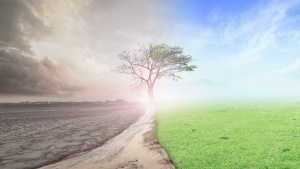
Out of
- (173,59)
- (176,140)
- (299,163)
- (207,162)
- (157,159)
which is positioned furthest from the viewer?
(173,59)

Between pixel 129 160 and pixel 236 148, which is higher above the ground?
pixel 236 148

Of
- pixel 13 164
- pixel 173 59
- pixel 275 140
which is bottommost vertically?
pixel 13 164

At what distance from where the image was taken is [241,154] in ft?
43.0

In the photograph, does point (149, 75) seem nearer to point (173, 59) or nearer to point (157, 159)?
point (173, 59)

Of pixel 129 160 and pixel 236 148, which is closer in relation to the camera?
pixel 129 160

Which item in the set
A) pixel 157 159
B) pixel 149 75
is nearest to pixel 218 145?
pixel 157 159

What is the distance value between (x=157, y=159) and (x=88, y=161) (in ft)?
14.7

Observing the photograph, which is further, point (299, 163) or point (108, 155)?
point (108, 155)

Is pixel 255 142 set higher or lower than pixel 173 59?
lower

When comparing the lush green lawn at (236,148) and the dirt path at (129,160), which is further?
the dirt path at (129,160)

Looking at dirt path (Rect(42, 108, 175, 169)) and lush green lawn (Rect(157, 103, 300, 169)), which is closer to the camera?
lush green lawn (Rect(157, 103, 300, 169))

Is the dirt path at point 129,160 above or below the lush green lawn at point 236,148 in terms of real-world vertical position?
below

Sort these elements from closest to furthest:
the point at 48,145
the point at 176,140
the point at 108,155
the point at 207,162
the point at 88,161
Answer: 1. the point at 207,162
2. the point at 88,161
3. the point at 108,155
4. the point at 176,140
5. the point at 48,145

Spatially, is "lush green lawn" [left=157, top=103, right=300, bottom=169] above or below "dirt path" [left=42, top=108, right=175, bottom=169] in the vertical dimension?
above
